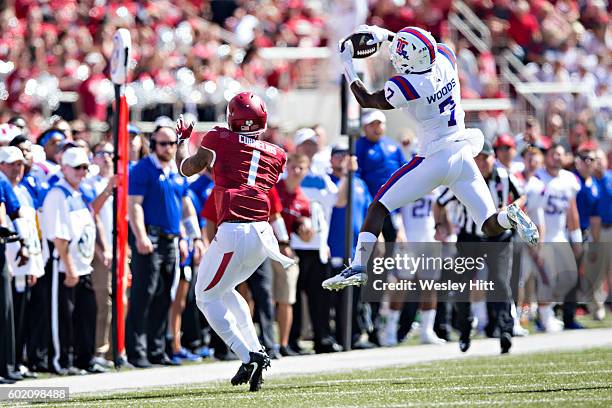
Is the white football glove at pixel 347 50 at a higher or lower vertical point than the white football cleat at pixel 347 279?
higher

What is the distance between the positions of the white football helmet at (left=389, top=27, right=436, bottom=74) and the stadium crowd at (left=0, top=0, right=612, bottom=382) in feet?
8.95

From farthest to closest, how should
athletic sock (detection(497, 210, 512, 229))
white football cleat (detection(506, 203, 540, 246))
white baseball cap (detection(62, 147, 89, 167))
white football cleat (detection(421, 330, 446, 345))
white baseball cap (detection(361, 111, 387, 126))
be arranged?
white baseball cap (detection(361, 111, 387, 126))
white football cleat (detection(421, 330, 446, 345))
white baseball cap (detection(62, 147, 89, 167))
athletic sock (detection(497, 210, 512, 229))
white football cleat (detection(506, 203, 540, 246))

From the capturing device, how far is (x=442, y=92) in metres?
10.5

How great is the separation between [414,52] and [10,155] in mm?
3551

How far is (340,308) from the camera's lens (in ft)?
46.3

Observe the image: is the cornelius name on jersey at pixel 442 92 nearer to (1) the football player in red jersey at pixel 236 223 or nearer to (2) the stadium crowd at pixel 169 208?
(1) the football player in red jersey at pixel 236 223

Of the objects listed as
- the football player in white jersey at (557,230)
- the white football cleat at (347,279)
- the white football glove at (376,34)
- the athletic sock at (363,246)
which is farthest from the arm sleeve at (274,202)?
the football player in white jersey at (557,230)

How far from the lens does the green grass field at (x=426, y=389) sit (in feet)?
29.8

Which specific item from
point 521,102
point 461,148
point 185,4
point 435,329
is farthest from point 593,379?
point 185,4

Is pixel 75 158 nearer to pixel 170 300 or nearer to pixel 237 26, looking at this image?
pixel 170 300

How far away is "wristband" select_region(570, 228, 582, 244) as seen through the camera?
16281 millimetres

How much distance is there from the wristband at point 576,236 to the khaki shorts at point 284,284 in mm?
3939

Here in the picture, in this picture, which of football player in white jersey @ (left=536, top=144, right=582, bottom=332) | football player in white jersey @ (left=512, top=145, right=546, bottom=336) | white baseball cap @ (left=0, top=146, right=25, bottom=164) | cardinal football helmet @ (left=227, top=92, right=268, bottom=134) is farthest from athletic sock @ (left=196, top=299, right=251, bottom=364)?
football player in white jersey @ (left=536, top=144, right=582, bottom=332)

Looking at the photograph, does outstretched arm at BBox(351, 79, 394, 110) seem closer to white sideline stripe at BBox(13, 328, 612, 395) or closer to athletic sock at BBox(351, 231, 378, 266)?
athletic sock at BBox(351, 231, 378, 266)
